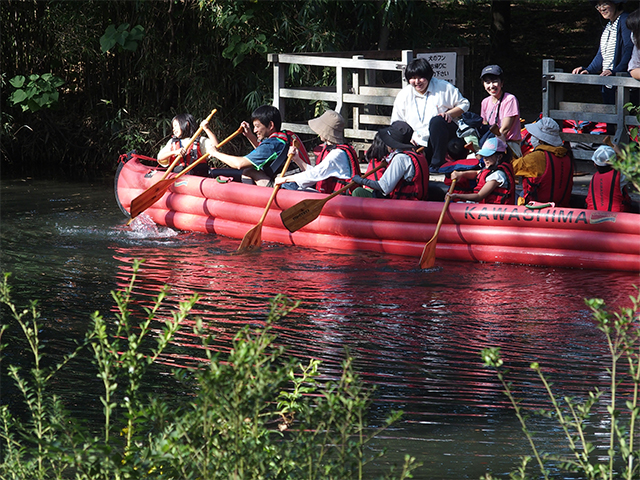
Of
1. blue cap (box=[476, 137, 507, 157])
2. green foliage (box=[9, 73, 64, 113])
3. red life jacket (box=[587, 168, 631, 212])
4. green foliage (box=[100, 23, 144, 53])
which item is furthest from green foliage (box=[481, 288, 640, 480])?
green foliage (box=[9, 73, 64, 113])

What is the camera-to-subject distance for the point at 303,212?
6891 millimetres

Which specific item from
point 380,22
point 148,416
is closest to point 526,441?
point 148,416

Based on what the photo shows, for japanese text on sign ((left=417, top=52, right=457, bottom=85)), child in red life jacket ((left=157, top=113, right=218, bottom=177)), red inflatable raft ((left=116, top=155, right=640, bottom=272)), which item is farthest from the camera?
japanese text on sign ((left=417, top=52, right=457, bottom=85))

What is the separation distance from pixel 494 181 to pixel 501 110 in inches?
51.9

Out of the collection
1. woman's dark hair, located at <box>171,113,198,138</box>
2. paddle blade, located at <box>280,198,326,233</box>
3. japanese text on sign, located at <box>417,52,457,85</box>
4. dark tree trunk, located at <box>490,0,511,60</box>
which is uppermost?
dark tree trunk, located at <box>490,0,511,60</box>

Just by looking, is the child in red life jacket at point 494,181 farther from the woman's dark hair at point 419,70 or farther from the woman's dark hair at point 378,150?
the woman's dark hair at point 419,70

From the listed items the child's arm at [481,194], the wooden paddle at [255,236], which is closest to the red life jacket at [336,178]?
the wooden paddle at [255,236]

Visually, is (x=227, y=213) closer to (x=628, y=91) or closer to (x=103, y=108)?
(x=628, y=91)

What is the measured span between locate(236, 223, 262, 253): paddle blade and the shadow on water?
0.32 feet

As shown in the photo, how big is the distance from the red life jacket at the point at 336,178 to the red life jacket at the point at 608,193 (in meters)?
1.79

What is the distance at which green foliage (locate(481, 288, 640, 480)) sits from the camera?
2463mm

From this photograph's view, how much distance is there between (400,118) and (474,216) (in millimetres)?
1709

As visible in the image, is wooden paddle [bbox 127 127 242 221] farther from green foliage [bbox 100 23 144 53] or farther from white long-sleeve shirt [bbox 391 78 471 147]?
green foliage [bbox 100 23 144 53]

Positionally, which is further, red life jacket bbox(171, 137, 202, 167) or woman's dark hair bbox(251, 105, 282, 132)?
red life jacket bbox(171, 137, 202, 167)
